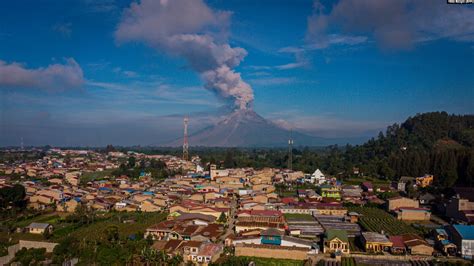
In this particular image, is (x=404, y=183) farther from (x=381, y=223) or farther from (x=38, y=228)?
(x=38, y=228)

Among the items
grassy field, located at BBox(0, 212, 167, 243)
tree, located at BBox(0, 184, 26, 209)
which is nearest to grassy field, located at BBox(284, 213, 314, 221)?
grassy field, located at BBox(0, 212, 167, 243)

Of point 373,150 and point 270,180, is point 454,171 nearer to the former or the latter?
point 270,180

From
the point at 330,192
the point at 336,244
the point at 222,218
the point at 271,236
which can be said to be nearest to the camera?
the point at 336,244

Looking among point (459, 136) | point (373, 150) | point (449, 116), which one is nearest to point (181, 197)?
point (373, 150)

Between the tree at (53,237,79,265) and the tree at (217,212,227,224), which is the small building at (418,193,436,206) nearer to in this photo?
the tree at (217,212,227,224)

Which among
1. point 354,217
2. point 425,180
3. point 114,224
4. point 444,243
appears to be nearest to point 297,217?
point 354,217

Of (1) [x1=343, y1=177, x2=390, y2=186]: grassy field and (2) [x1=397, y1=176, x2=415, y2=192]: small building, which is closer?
(2) [x1=397, y1=176, x2=415, y2=192]: small building

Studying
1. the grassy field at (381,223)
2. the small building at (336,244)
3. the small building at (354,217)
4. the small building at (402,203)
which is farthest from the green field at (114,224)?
the small building at (402,203)
